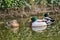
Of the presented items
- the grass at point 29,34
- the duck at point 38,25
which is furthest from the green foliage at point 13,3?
the duck at point 38,25

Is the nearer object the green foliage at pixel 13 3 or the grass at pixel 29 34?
the grass at pixel 29 34

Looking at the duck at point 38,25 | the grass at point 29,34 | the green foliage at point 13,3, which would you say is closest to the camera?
the grass at point 29,34

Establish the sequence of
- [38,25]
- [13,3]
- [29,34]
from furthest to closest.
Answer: [13,3] < [38,25] < [29,34]

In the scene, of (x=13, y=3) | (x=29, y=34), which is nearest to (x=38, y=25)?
(x=29, y=34)

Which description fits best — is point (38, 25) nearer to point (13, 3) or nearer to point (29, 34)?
point (29, 34)

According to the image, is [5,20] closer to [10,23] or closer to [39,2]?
[10,23]

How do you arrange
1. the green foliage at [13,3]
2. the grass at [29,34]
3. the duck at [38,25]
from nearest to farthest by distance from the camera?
the grass at [29,34] → the duck at [38,25] → the green foliage at [13,3]

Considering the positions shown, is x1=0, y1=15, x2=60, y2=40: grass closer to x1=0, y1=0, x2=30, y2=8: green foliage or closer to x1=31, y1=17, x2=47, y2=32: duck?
x1=31, y1=17, x2=47, y2=32: duck

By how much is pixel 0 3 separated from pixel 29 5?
157cm

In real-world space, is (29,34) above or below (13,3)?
below

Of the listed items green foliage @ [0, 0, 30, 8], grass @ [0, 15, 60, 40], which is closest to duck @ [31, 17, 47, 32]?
grass @ [0, 15, 60, 40]

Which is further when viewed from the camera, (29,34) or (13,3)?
(13,3)

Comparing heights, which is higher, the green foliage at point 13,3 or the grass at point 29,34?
the green foliage at point 13,3

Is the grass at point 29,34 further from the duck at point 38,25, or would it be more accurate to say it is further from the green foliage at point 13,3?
the green foliage at point 13,3
